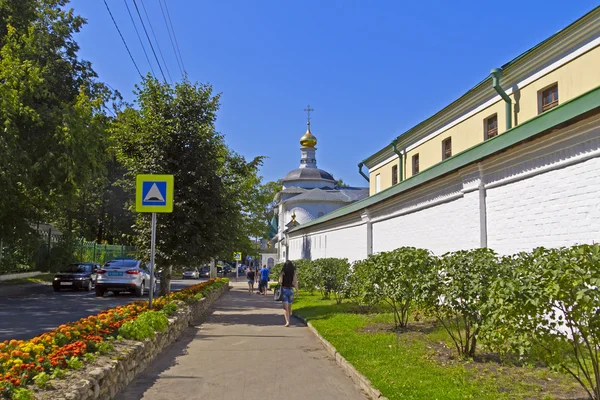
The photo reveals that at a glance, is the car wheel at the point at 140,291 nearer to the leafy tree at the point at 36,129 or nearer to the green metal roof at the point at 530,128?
the leafy tree at the point at 36,129

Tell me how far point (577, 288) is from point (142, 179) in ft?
27.3

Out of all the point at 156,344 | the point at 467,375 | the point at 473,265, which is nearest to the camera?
the point at 467,375

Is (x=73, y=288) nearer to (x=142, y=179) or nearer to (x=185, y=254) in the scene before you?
(x=185, y=254)

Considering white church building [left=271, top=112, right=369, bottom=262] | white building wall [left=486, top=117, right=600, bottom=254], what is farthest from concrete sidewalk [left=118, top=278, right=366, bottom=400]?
white church building [left=271, top=112, right=369, bottom=262]

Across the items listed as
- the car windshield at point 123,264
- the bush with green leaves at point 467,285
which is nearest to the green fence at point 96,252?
the car windshield at point 123,264

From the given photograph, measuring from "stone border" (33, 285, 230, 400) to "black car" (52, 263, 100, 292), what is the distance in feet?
55.2

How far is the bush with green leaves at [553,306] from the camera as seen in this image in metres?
4.58

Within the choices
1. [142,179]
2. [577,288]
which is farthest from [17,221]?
[577,288]

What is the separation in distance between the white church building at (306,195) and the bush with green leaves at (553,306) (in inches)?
1720

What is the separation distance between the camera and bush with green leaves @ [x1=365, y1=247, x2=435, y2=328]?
9539 millimetres

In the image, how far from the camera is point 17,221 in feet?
79.9

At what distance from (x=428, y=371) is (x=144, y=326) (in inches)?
169

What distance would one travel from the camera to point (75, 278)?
24.8m

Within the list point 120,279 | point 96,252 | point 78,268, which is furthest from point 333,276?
point 96,252
